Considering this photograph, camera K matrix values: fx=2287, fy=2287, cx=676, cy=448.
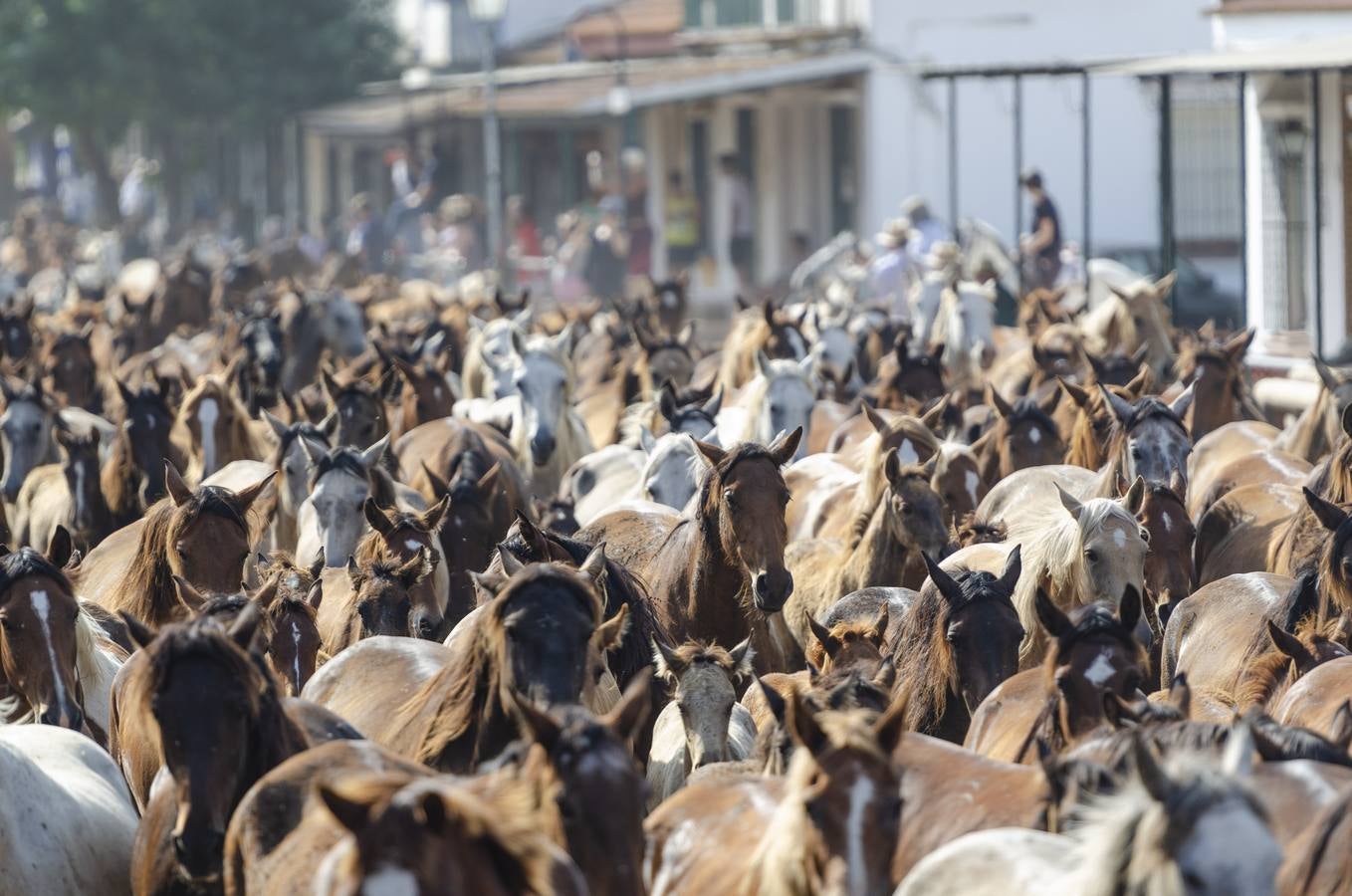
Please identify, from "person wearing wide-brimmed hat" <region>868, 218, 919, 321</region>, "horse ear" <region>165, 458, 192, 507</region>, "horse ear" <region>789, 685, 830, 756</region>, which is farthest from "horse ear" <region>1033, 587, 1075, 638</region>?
"person wearing wide-brimmed hat" <region>868, 218, 919, 321</region>

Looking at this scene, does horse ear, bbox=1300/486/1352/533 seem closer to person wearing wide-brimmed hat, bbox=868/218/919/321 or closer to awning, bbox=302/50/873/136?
person wearing wide-brimmed hat, bbox=868/218/919/321

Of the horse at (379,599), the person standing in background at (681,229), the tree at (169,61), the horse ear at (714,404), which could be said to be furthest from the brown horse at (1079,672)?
the tree at (169,61)

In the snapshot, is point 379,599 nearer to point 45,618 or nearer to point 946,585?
point 45,618

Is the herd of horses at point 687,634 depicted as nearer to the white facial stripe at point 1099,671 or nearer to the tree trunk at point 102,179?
the white facial stripe at point 1099,671

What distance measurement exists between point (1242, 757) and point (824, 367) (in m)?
11.5

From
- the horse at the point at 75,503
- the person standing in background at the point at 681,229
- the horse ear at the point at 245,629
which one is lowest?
the person standing in background at the point at 681,229

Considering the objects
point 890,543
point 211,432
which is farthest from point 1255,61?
point 890,543

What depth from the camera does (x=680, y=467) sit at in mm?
10391

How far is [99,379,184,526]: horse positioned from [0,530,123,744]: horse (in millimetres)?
4896

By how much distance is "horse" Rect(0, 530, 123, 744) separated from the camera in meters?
6.67

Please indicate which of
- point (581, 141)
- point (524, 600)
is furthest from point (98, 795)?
point (581, 141)

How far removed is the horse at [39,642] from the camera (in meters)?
6.67

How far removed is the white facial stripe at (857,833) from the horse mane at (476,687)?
1.08m

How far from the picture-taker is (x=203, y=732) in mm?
5094
